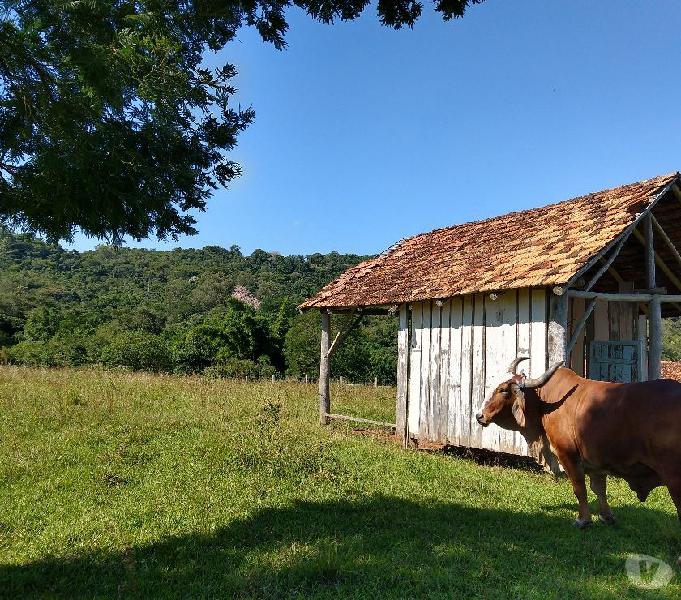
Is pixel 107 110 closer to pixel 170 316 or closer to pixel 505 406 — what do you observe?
pixel 505 406

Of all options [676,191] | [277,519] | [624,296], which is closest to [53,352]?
[277,519]

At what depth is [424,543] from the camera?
551 centimetres

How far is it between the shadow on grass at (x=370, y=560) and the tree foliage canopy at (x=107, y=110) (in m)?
2.89

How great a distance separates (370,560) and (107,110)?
413 centimetres

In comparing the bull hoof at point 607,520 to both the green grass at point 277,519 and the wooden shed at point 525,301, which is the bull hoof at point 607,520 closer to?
the green grass at point 277,519

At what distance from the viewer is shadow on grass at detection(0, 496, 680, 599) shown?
4480 mm

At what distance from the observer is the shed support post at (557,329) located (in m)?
8.53

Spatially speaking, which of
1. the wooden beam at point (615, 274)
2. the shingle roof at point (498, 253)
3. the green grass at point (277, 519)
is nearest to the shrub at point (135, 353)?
the green grass at point (277, 519)

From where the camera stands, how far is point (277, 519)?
6.32 m

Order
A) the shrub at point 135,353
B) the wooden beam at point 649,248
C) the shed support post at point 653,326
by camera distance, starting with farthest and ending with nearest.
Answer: the shrub at point 135,353, the shed support post at point 653,326, the wooden beam at point 649,248

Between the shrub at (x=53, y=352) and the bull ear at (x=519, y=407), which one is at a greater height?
the bull ear at (x=519, y=407)

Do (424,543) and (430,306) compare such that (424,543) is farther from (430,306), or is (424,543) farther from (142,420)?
(142,420)

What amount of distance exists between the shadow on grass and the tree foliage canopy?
2887 millimetres

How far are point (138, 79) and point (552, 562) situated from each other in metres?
5.04
